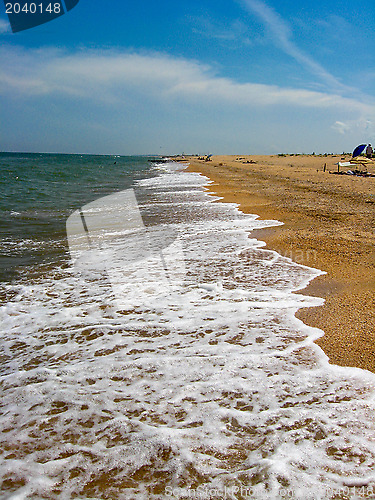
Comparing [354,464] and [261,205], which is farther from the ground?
[261,205]

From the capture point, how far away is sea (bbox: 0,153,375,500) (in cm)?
194

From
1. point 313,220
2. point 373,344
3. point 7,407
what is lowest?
point 7,407

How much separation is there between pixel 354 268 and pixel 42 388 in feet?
16.0

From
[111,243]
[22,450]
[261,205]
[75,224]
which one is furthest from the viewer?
[261,205]

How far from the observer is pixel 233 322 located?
3.79 metres

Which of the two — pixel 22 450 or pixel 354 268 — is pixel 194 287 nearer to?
pixel 354 268

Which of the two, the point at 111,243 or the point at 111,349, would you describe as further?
the point at 111,243

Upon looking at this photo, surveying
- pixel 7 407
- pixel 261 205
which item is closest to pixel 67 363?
pixel 7 407

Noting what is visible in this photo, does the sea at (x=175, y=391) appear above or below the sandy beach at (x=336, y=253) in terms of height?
below

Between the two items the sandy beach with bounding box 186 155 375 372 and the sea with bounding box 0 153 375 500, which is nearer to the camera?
the sea with bounding box 0 153 375 500

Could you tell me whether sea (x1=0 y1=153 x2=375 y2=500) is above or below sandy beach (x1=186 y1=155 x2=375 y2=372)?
below

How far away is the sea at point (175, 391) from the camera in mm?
1940

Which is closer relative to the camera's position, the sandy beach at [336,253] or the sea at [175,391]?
the sea at [175,391]

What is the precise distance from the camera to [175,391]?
8.80ft
